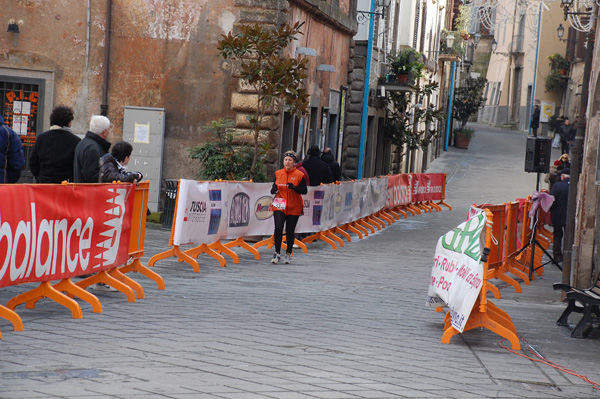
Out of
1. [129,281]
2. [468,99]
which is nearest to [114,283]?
[129,281]

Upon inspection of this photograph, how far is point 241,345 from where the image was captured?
25.1ft

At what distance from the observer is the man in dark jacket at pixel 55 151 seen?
10375 millimetres

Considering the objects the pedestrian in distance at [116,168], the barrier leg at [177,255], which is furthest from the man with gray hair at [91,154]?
the barrier leg at [177,255]

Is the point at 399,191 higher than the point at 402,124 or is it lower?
lower

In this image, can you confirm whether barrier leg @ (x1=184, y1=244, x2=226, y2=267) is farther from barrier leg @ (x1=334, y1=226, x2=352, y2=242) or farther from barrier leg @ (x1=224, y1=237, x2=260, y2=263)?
barrier leg @ (x1=334, y1=226, x2=352, y2=242)

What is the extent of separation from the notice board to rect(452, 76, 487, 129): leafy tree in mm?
33735

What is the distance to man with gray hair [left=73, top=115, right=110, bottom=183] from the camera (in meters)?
10.1

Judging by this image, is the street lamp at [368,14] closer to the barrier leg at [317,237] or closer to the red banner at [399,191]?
the red banner at [399,191]

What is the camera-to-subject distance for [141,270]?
35.1 feet

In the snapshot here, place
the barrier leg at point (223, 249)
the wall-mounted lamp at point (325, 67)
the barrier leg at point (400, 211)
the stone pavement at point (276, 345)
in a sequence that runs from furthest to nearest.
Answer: the barrier leg at point (400, 211)
the wall-mounted lamp at point (325, 67)
the barrier leg at point (223, 249)
the stone pavement at point (276, 345)

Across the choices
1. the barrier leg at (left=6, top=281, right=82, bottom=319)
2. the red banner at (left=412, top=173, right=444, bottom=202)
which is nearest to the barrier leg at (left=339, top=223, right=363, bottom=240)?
the red banner at (left=412, top=173, right=444, bottom=202)

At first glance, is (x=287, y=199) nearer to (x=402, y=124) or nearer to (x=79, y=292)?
(x=79, y=292)

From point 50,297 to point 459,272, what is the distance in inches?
142

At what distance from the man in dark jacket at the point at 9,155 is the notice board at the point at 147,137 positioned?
775 cm
